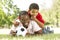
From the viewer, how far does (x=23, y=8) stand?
47.1 inches

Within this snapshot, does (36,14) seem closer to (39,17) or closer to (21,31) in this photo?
(39,17)

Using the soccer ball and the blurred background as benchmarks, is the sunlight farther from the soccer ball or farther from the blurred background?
the soccer ball

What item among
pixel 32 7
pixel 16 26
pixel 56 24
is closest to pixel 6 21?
pixel 16 26

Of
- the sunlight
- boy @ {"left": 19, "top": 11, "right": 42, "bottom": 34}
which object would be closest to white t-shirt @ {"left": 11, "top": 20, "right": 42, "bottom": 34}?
boy @ {"left": 19, "top": 11, "right": 42, "bottom": 34}

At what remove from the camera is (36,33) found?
1190 mm

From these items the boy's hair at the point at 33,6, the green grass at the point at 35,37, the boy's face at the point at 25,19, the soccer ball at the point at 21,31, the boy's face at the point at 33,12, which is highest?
the boy's hair at the point at 33,6

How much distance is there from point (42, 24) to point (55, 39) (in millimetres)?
124

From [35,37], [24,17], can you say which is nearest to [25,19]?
[24,17]

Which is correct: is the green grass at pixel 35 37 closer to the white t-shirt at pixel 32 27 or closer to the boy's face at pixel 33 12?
the white t-shirt at pixel 32 27

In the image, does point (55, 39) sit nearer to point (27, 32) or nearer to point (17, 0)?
point (27, 32)

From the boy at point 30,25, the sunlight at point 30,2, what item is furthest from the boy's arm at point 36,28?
the sunlight at point 30,2

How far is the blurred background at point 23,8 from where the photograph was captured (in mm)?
1194

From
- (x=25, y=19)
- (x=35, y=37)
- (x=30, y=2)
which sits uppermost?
(x=30, y=2)

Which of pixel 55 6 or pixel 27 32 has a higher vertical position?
pixel 55 6
